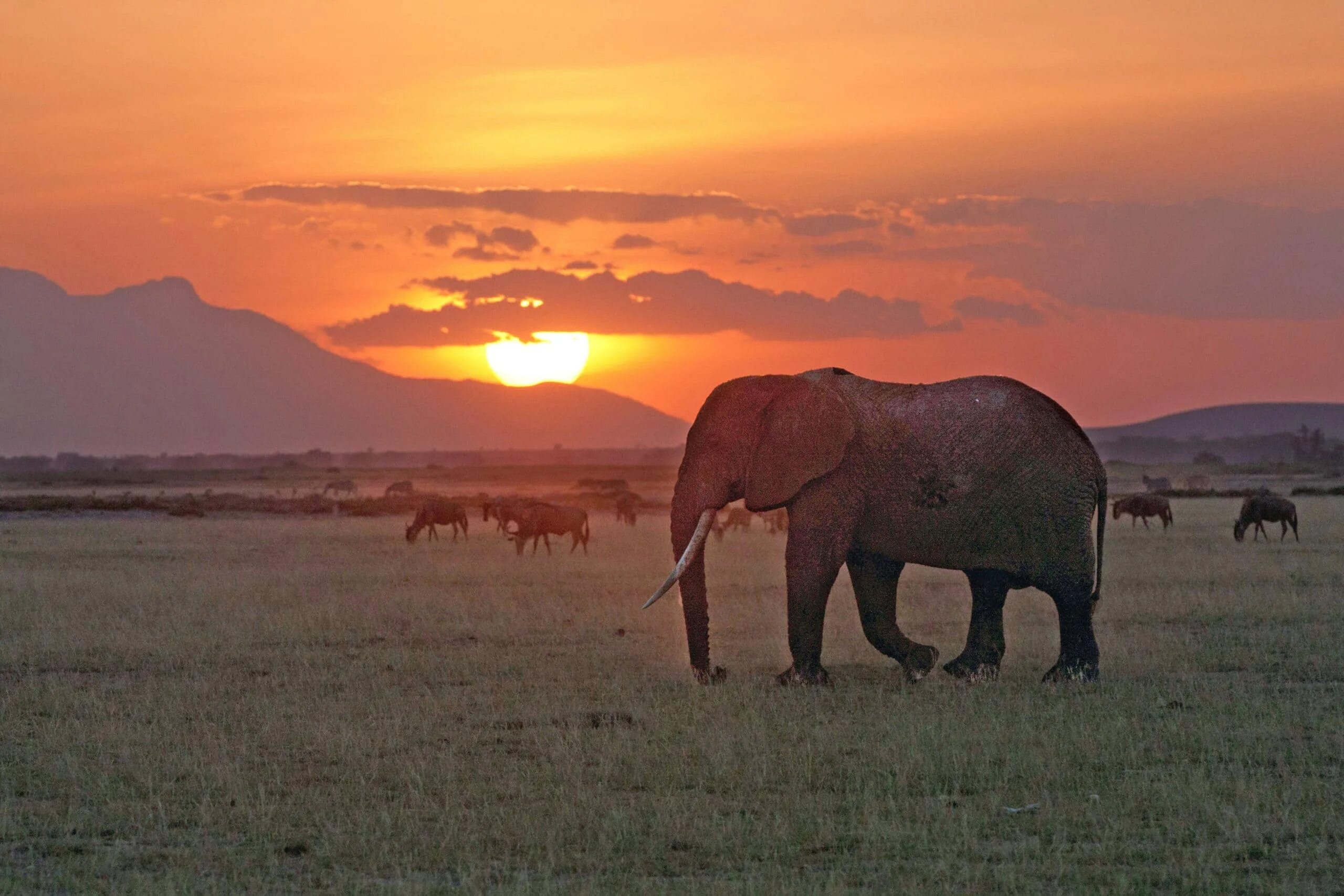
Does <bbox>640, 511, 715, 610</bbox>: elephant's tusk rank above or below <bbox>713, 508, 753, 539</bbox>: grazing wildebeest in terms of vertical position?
above

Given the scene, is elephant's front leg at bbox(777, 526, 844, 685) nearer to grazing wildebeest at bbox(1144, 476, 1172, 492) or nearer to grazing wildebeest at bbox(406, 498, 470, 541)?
grazing wildebeest at bbox(406, 498, 470, 541)

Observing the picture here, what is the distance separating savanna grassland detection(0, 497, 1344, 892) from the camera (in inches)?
372

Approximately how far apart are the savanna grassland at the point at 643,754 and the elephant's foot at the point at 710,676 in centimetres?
11

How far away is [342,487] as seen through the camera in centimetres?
10400

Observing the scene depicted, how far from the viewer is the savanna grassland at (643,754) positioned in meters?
9.44

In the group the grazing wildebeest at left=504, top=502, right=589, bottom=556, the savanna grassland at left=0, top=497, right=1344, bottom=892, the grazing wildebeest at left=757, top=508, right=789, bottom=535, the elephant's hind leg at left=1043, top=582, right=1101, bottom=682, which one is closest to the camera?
the savanna grassland at left=0, top=497, right=1344, bottom=892

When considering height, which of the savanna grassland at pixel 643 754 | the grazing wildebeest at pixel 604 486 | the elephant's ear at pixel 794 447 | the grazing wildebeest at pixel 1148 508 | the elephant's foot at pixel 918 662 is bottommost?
the savanna grassland at pixel 643 754

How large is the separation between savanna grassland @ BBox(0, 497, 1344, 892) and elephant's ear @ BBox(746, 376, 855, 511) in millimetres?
1884

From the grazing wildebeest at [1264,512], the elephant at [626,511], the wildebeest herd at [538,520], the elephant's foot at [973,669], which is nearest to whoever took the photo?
the elephant's foot at [973,669]

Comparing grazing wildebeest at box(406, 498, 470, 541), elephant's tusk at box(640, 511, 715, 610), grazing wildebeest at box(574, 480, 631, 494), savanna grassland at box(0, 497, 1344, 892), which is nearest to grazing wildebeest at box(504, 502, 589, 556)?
grazing wildebeest at box(406, 498, 470, 541)

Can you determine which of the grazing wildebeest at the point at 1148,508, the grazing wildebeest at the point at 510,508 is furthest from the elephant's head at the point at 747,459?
the grazing wildebeest at the point at 1148,508

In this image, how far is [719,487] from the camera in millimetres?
16359

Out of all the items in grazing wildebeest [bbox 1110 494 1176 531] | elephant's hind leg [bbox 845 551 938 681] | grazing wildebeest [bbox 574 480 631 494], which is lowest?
elephant's hind leg [bbox 845 551 938 681]

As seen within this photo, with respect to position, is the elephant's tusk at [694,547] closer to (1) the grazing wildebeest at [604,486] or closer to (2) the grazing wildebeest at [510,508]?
(2) the grazing wildebeest at [510,508]
